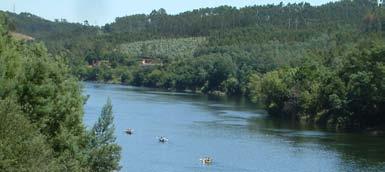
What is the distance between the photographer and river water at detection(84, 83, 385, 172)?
2275 inches

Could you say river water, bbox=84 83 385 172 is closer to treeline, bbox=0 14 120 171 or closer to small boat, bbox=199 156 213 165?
small boat, bbox=199 156 213 165

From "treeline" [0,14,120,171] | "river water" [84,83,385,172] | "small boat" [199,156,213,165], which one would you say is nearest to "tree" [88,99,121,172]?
"treeline" [0,14,120,171]

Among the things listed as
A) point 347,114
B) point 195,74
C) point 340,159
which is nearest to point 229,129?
point 347,114

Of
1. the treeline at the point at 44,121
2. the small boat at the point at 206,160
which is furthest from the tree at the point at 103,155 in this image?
the small boat at the point at 206,160

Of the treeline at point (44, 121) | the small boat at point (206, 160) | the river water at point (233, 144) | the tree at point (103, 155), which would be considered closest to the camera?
the treeline at point (44, 121)

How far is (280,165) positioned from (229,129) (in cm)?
2471

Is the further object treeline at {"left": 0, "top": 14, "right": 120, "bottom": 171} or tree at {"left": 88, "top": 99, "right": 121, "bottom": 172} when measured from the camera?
tree at {"left": 88, "top": 99, "right": 121, "bottom": 172}

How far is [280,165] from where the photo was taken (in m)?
58.4

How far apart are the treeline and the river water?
1639 centimetres

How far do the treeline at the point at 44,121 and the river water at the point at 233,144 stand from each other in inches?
645

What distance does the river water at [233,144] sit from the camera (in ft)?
190

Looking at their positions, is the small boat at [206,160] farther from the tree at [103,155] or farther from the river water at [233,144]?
the tree at [103,155]

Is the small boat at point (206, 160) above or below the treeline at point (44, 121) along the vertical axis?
below

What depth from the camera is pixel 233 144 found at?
70.3 meters
